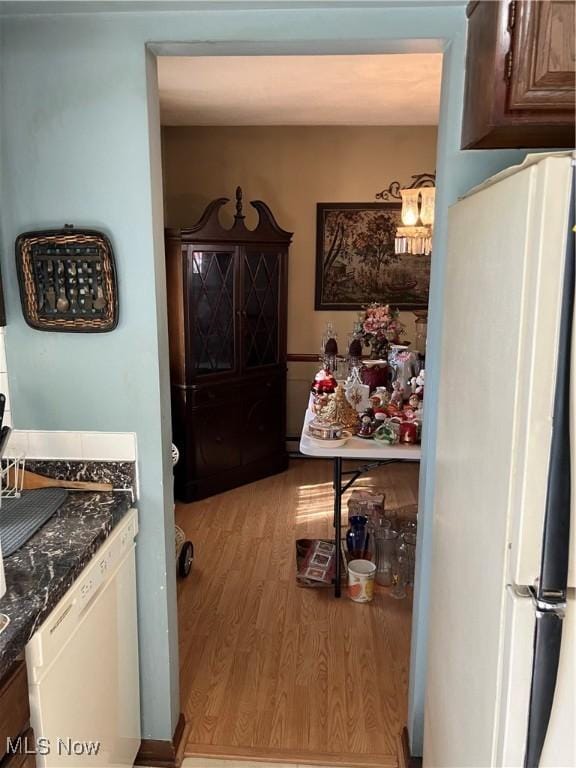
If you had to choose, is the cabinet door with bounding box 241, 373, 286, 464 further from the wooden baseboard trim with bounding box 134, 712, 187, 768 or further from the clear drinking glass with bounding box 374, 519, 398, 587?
the wooden baseboard trim with bounding box 134, 712, 187, 768

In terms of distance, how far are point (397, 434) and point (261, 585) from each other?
3.55 ft

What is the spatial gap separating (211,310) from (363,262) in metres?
1.40

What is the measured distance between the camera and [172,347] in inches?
152

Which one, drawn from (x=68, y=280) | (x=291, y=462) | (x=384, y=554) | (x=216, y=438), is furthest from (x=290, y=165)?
(x=68, y=280)

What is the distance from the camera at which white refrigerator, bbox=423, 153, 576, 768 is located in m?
0.87

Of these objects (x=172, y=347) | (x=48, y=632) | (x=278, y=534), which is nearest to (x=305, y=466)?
(x=278, y=534)

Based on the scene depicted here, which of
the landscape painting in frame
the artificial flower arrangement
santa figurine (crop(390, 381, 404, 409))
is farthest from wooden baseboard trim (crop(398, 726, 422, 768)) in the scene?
the landscape painting in frame

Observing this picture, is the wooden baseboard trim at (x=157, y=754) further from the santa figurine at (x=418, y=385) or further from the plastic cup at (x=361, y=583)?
the santa figurine at (x=418, y=385)

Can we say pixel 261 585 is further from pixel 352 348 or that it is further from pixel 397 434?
pixel 352 348

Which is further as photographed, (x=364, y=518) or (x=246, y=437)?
(x=246, y=437)

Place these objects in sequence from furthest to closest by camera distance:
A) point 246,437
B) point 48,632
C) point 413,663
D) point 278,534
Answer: point 246,437
point 278,534
point 413,663
point 48,632

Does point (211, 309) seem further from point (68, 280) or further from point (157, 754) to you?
point (157, 754)

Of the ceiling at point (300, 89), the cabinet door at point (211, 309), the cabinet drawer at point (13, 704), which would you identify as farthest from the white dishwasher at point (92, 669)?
the cabinet door at point (211, 309)

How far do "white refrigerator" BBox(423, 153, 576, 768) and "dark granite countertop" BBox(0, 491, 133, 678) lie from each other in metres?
0.86
